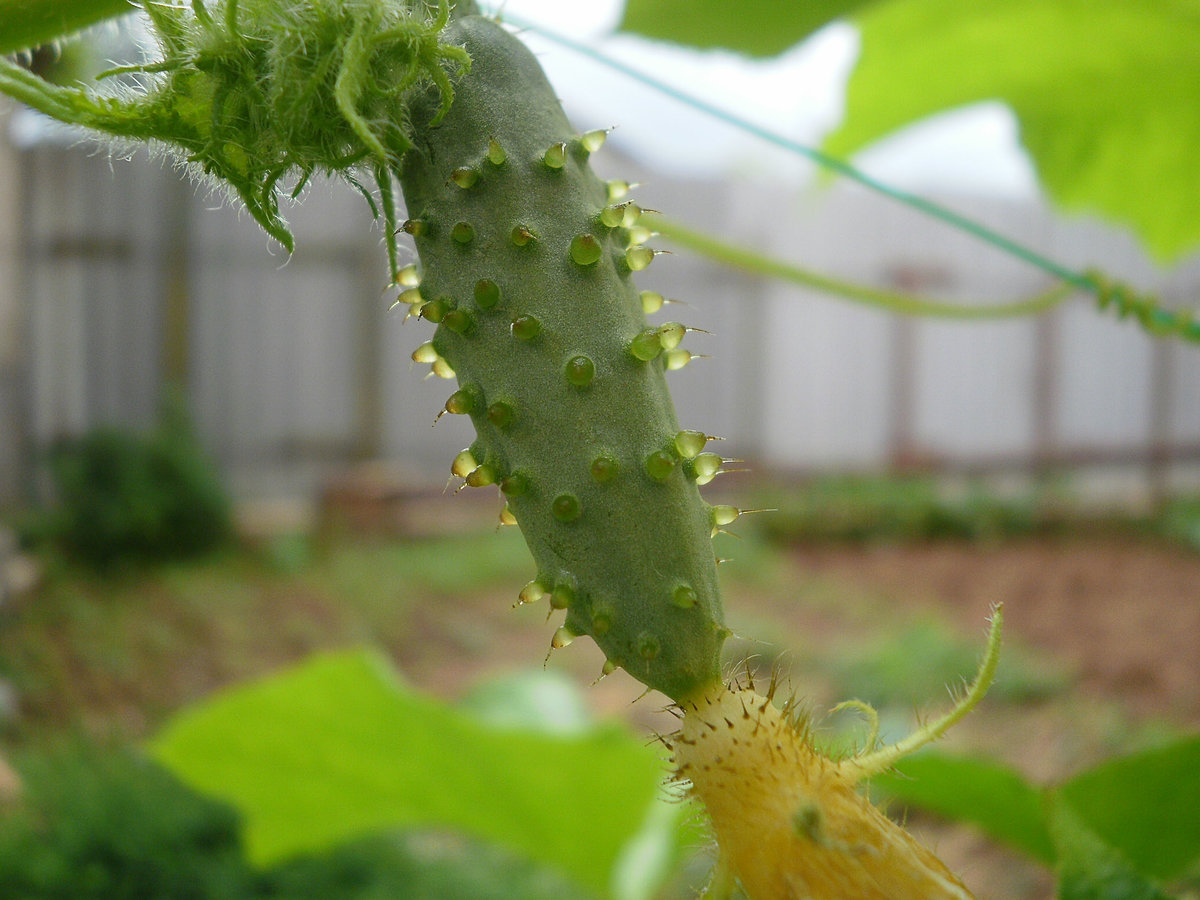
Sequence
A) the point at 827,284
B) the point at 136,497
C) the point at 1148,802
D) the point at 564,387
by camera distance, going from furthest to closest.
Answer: the point at 136,497 → the point at 827,284 → the point at 1148,802 → the point at 564,387

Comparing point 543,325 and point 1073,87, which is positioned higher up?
point 1073,87

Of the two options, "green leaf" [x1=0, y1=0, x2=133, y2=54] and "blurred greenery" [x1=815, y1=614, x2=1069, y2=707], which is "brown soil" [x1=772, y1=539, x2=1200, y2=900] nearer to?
"blurred greenery" [x1=815, y1=614, x2=1069, y2=707]

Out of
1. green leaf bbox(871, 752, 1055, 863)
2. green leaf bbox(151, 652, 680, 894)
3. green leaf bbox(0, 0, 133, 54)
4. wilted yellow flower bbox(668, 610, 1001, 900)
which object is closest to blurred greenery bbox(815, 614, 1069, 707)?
green leaf bbox(151, 652, 680, 894)

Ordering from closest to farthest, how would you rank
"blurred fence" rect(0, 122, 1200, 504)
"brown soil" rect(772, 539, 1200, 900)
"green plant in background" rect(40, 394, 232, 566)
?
"brown soil" rect(772, 539, 1200, 900), "green plant in background" rect(40, 394, 232, 566), "blurred fence" rect(0, 122, 1200, 504)

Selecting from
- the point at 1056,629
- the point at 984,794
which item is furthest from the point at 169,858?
the point at 1056,629

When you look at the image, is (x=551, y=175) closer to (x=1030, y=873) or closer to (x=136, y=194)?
(x=1030, y=873)

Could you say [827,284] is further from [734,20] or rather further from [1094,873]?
[1094,873]

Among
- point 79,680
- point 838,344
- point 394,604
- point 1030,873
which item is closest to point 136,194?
point 394,604
